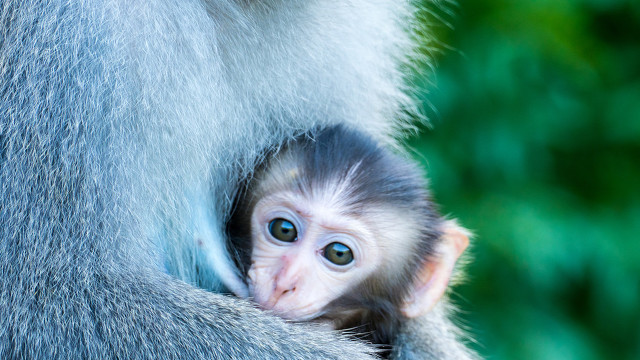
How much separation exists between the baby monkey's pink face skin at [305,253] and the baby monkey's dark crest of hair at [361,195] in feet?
0.14

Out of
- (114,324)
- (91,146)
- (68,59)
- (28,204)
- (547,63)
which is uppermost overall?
(547,63)

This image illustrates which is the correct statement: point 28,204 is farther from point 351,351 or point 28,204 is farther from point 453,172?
point 453,172

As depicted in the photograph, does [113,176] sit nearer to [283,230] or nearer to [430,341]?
[283,230]

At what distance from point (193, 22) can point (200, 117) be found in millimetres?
258

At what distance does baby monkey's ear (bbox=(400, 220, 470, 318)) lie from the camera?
2.58 meters

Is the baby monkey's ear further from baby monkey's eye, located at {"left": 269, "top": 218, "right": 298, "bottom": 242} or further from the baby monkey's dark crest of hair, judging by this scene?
baby monkey's eye, located at {"left": 269, "top": 218, "right": 298, "bottom": 242}

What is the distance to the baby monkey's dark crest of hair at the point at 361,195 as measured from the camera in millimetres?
2473

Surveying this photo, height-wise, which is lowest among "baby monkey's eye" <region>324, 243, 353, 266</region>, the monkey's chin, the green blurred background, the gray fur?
the monkey's chin

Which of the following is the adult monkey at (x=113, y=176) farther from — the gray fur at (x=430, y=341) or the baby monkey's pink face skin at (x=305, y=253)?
the gray fur at (x=430, y=341)

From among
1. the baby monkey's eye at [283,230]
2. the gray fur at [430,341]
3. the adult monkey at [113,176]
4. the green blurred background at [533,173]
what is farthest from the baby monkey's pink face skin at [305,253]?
the green blurred background at [533,173]

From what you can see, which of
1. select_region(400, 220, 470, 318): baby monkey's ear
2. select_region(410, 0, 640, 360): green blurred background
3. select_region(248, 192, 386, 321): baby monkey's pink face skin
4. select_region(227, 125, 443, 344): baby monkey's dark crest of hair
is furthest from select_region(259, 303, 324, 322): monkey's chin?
select_region(410, 0, 640, 360): green blurred background

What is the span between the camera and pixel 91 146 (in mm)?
2049

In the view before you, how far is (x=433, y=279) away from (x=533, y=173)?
174 centimetres

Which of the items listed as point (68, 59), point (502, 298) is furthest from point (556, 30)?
point (68, 59)
